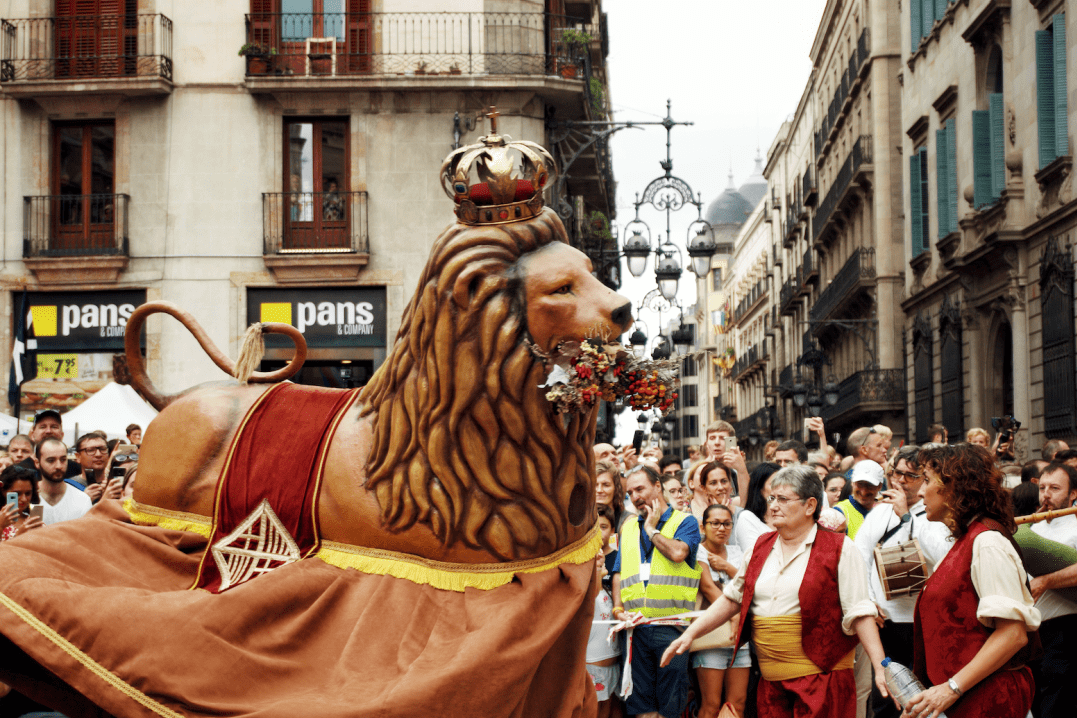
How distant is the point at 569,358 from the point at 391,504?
2.95ft

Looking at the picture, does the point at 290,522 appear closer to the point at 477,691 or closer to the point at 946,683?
the point at 477,691

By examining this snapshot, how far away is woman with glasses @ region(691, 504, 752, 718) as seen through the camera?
7.45 metres

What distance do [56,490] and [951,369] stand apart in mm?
21865

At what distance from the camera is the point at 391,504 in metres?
4.67

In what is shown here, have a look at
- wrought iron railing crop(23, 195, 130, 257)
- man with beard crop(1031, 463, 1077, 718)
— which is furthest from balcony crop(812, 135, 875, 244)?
man with beard crop(1031, 463, 1077, 718)

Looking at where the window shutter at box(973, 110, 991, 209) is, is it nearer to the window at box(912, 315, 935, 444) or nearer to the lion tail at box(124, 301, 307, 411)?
the window at box(912, 315, 935, 444)

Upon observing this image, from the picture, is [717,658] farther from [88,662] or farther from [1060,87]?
[1060,87]

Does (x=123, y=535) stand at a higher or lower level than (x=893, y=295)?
lower

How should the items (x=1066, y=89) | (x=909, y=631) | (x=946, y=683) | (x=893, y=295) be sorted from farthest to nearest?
(x=893, y=295)
(x=1066, y=89)
(x=909, y=631)
(x=946, y=683)

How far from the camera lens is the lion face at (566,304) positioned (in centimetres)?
451

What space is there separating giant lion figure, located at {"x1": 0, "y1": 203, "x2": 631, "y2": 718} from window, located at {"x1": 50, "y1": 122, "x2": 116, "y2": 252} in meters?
17.3

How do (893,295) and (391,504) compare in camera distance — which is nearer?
(391,504)

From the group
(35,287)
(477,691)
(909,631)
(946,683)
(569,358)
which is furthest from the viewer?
(35,287)

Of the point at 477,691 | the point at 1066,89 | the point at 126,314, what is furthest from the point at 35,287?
the point at 477,691
